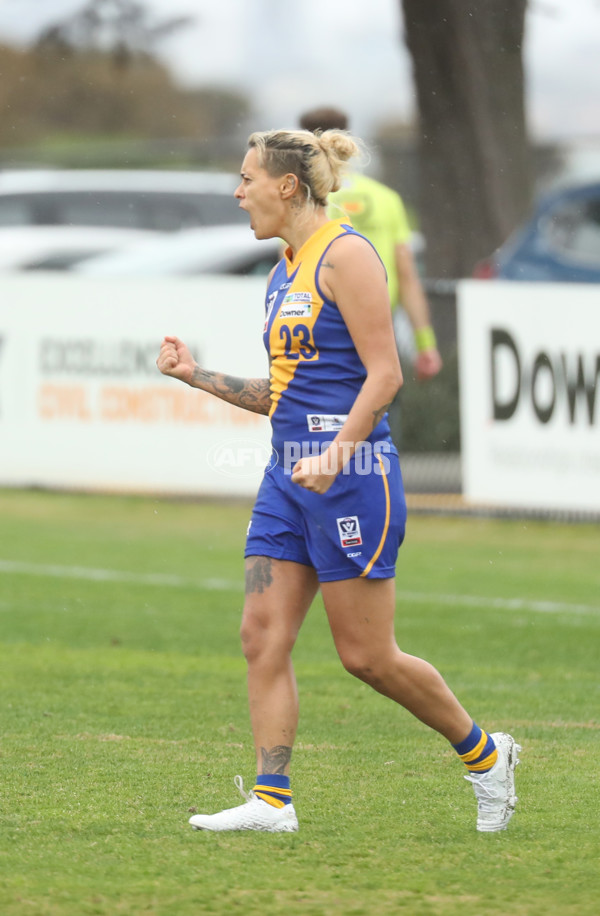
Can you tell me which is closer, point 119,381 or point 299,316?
point 299,316

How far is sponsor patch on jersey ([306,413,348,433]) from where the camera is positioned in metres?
4.77

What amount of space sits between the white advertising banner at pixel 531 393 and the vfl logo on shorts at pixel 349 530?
6892mm

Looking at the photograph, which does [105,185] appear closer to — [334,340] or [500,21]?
[500,21]

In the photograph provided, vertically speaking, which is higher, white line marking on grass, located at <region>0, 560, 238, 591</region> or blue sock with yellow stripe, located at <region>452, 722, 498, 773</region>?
blue sock with yellow stripe, located at <region>452, 722, 498, 773</region>

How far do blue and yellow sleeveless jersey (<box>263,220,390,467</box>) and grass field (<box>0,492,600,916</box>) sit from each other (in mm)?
1133

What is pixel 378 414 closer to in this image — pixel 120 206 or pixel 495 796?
pixel 495 796

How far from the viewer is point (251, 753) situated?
597cm

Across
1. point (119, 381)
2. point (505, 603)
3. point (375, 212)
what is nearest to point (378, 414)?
point (505, 603)

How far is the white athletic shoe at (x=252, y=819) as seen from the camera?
15.9 feet

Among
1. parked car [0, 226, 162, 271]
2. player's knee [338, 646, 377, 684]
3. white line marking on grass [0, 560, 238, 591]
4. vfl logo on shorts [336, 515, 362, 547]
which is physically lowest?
white line marking on grass [0, 560, 238, 591]

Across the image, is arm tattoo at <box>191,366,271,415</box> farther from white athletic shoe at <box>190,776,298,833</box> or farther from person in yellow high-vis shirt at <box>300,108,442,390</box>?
person in yellow high-vis shirt at <box>300,108,442,390</box>

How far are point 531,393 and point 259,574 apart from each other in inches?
280

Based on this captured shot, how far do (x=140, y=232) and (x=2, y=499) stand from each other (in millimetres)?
6318

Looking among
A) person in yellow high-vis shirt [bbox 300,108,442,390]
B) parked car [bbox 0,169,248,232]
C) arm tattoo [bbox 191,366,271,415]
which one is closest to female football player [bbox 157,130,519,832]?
arm tattoo [bbox 191,366,271,415]
